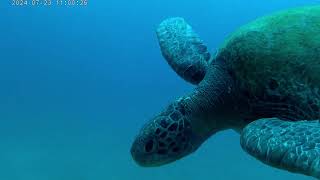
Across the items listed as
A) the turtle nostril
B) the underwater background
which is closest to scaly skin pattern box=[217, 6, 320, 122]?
the turtle nostril

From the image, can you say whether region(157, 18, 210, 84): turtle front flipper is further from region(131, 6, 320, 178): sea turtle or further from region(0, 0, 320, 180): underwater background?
region(0, 0, 320, 180): underwater background

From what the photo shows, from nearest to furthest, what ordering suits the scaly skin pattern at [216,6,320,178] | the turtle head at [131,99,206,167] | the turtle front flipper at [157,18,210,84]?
the scaly skin pattern at [216,6,320,178], the turtle head at [131,99,206,167], the turtle front flipper at [157,18,210,84]

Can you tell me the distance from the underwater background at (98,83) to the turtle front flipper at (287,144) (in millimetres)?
16169

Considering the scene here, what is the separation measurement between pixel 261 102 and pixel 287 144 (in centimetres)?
87

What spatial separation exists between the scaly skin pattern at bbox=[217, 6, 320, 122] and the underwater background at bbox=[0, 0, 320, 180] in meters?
15.6

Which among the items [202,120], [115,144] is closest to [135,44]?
[115,144]

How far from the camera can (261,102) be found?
12.4 ft

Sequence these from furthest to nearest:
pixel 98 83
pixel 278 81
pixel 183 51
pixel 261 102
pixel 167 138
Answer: pixel 98 83, pixel 183 51, pixel 167 138, pixel 261 102, pixel 278 81

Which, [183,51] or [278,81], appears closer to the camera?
[278,81]

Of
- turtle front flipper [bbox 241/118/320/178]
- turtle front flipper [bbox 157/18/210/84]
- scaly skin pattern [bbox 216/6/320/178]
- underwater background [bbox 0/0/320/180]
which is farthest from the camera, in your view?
underwater background [bbox 0/0/320/180]

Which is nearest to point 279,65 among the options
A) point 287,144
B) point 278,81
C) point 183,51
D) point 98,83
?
point 278,81

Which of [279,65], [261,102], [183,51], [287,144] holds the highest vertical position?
[183,51]

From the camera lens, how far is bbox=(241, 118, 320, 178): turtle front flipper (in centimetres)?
271

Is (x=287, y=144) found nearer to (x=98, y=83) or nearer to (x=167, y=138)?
(x=167, y=138)
